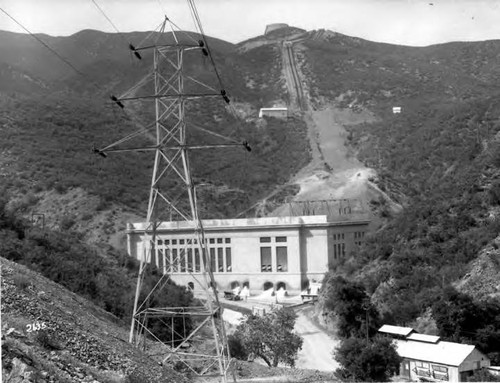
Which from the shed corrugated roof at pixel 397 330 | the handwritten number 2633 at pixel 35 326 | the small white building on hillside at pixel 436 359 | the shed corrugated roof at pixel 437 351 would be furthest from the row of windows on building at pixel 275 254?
the handwritten number 2633 at pixel 35 326

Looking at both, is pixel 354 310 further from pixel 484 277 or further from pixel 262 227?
pixel 262 227

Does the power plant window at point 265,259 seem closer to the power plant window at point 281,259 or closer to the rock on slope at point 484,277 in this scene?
the power plant window at point 281,259

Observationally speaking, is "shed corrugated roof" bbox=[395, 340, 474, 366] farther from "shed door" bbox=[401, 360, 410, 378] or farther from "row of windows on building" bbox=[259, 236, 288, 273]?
"row of windows on building" bbox=[259, 236, 288, 273]

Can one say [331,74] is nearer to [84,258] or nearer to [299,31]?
[299,31]

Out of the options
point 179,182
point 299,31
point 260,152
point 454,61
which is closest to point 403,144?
point 260,152

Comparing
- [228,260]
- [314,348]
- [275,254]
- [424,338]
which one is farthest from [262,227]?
[424,338]

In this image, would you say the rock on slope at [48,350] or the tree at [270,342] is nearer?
the rock on slope at [48,350]
